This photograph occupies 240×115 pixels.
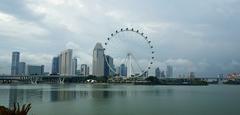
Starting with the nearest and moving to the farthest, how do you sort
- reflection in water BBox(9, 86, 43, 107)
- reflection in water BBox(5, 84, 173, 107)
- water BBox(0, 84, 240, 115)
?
water BBox(0, 84, 240, 115)
reflection in water BBox(9, 86, 43, 107)
reflection in water BBox(5, 84, 173, 107)

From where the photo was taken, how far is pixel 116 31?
351 feet

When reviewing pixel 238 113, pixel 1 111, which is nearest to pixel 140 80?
pixel 238 113

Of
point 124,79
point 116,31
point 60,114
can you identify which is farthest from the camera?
point 124,79

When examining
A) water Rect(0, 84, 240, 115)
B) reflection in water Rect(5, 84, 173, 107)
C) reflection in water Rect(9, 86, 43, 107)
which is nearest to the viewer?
water Rect(0, 84, 240, 115)

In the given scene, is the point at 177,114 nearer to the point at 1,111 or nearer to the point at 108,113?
the point at 108,113

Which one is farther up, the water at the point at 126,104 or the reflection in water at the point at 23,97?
the reflection in water at the point at 23,97

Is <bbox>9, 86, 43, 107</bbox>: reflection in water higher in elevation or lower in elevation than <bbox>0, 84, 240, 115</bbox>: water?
higher

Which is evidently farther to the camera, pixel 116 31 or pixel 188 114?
pixel 116 31

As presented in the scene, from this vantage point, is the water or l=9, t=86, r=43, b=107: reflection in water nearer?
the water

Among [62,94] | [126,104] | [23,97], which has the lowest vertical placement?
[126,104]

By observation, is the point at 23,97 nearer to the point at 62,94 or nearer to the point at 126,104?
the point at 62,94

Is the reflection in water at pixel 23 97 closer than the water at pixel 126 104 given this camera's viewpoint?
No

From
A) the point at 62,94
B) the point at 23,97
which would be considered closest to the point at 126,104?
the point at 23,97

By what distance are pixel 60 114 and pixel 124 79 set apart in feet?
462
